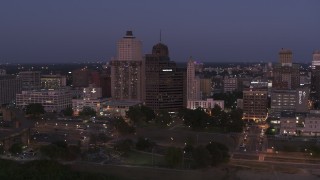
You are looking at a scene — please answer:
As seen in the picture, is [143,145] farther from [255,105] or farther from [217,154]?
[255,105]

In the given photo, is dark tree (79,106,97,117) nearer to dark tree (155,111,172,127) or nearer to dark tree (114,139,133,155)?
dark tree (155,111,172,127)

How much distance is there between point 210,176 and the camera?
488 inches

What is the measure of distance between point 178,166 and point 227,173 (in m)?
1.30

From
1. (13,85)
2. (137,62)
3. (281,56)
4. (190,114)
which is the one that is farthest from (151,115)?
(281,56)

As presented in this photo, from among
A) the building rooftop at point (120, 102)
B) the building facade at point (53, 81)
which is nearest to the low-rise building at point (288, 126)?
the building rooftop at point (120, 102)

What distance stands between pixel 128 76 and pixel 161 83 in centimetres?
307

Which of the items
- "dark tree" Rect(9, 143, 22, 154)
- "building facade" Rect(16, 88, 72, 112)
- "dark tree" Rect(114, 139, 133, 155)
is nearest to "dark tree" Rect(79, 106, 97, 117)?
"building facade" Rect(16, 88, 72, 112)

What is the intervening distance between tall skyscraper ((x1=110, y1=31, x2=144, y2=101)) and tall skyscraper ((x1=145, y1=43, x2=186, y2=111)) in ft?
6.21

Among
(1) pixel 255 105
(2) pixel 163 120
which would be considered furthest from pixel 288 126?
(2) pixel 163 120

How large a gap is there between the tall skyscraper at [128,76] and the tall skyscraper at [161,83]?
Answer: 189cm

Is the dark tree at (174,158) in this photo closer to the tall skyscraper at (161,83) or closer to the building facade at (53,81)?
the tall skyscraper at (161,83)

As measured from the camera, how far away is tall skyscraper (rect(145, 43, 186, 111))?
25.1m

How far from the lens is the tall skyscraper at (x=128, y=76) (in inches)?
1079

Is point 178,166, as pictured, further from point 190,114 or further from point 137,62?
point 137,62
